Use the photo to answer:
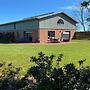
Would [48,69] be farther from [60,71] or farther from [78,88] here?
[78,88]

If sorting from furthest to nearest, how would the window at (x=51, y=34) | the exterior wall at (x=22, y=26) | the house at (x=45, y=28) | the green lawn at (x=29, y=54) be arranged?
the window at (x=51, y=34) → the exterior wall at (x=22, y=26) → the house at (x=45, y=28) → the green lawn at (x=29, y=54)

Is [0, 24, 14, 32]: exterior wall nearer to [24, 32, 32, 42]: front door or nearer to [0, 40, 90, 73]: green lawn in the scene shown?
[24, 32, 32, 42]: front door

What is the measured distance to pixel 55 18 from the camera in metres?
52.8

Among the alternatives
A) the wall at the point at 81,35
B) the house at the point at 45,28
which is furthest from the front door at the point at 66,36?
the wall at the point at 81,35

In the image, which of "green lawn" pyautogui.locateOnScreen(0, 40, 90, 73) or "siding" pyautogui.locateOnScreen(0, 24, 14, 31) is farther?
"siding" pyautogui.locateOnScreen(0, 24, 14, 31)

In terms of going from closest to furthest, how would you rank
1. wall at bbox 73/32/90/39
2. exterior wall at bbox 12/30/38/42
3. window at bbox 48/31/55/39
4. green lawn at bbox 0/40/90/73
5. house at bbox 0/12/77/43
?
green lawn at bbox 0/40/90/73, house at bbox 0/12/77/43, exterior wall at bbox 12/30/38/42, window at bbox 48/31/55/39, wall at bbox 73/32/90/39

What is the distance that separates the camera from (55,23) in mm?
52906

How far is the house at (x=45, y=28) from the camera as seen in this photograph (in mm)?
50812

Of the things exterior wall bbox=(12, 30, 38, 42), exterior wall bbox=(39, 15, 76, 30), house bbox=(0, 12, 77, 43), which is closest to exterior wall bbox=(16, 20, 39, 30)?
house bbox=(0, 12, 77, 43)

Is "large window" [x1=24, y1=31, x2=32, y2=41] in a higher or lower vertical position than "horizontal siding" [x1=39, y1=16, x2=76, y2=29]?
lower

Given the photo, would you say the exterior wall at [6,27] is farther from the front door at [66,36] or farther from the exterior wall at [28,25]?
the front door at [66,36]

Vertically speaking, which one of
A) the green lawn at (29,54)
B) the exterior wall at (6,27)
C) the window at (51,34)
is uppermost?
the exterior wall at (6,27)

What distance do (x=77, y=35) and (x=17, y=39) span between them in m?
A: 12.1

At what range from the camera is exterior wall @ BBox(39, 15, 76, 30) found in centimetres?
5088
